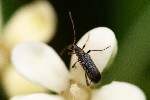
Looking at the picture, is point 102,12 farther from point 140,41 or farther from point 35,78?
point 35,78

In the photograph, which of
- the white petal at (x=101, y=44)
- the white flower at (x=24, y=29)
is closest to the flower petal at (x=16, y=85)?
the white flower at (x=24, y=29)

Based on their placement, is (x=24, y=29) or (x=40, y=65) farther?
(x=24, y=29)

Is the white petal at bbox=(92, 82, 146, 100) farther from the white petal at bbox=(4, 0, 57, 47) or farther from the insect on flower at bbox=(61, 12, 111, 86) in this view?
the white petal at bbox=(4, 0, 57, 47)

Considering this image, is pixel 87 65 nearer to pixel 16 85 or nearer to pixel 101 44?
pixel 101 44

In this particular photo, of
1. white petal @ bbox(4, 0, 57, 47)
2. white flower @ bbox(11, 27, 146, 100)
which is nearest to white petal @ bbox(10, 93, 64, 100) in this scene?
white flower @ bbox(11, 27, 146, 100)

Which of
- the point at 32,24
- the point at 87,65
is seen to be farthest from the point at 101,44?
the point at 32,24

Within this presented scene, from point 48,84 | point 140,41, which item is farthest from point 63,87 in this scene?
point 140,41
